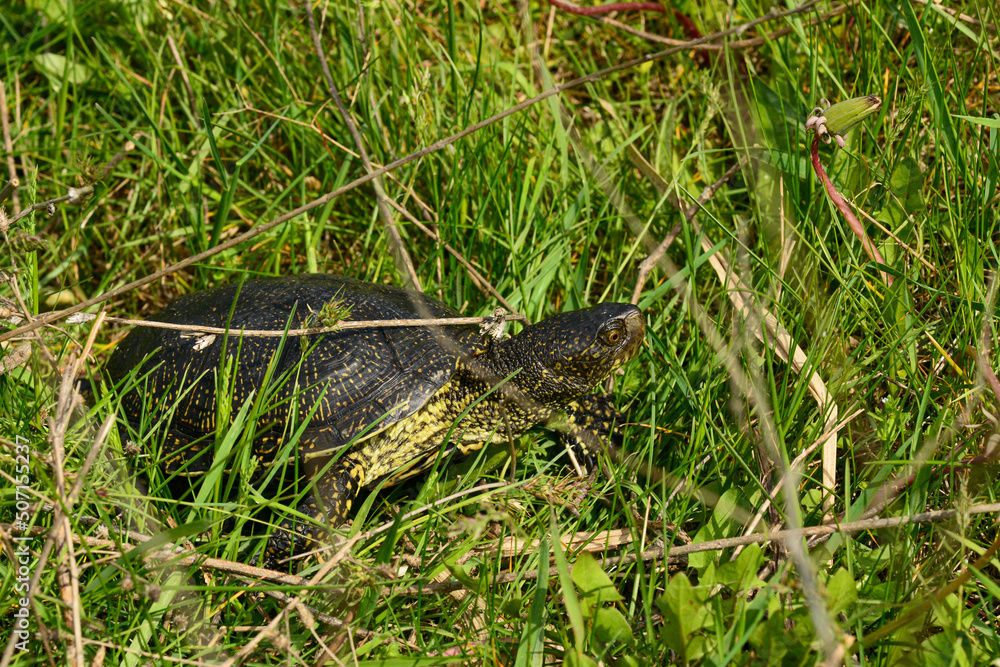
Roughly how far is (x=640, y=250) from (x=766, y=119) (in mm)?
819

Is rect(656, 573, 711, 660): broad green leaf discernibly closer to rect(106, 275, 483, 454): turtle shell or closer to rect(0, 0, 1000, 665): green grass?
rect(0, 0, 1000, 665): green grass

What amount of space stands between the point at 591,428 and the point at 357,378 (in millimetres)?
958

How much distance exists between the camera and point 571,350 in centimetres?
275

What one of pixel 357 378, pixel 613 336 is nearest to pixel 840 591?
pixel 613 336

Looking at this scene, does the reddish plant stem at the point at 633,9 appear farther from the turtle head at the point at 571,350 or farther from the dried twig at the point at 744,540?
the dried twig at the point at 744,540

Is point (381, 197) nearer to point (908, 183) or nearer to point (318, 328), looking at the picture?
point (318, 328)

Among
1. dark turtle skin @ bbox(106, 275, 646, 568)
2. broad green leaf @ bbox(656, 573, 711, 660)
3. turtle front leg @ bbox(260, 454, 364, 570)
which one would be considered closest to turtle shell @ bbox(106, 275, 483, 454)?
dark turtle skin @ bbox(106, 275, 646, 568)

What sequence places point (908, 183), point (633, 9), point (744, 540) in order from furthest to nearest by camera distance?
1. point (633, 9)
2. point (908, 183)
3. point (744, 540)

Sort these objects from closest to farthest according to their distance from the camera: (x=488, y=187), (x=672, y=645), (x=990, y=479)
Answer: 1. (x=672, y=645)
2. (x=990, y=479)
3. (x=488, y=187)

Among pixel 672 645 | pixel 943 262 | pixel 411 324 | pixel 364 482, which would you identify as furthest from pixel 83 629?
pixel 943 262

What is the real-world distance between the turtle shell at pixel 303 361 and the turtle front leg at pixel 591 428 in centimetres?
53

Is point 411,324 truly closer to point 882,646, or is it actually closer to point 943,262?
point 882,646

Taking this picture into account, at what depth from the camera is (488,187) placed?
10.7 ft

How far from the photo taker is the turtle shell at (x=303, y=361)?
8.46ft
